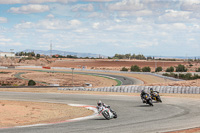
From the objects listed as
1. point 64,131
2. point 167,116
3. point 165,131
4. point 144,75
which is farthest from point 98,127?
point 144,75

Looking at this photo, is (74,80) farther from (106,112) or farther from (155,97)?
(106,112)

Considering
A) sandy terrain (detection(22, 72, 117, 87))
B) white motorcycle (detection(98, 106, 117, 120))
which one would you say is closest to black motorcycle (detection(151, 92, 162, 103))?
white motorcycle (detection(98, 106, 117, 120))

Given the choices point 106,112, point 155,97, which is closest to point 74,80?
point 155,97

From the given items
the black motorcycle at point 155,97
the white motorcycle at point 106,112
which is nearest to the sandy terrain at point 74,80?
the black motorcycle at point 155,97

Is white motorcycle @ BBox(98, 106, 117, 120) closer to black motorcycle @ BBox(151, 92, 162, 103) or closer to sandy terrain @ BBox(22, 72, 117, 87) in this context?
black motorcycle @ BBox(151, 92, 162, 103)

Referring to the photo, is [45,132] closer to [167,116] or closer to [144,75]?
[167,116]

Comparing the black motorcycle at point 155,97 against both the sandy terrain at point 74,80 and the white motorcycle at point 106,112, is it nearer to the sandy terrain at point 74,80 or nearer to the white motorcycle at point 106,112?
the white motorcycle at point 106,112

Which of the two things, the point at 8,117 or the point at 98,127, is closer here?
the point at 98,127

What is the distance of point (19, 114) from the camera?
63.8 ft

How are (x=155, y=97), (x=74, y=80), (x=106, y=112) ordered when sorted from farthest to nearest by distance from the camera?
(x=74, y=80) → (x=155, y=97) → (x=106, y=112)

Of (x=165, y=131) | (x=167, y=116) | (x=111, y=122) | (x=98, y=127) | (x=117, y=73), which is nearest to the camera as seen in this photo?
(x=165, y=131)

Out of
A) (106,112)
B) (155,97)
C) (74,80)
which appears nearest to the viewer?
(106,112)

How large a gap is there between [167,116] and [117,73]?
275 feet

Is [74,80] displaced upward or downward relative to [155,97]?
downward
